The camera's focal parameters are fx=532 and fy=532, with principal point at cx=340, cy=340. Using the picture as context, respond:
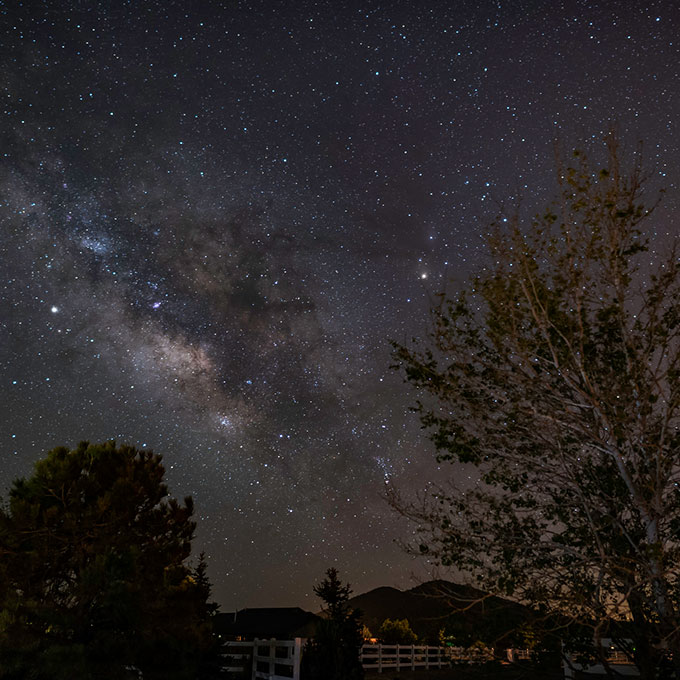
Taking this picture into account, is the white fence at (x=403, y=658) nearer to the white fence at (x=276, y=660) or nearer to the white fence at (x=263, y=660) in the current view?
A: the white fence at (x=276, y=660)

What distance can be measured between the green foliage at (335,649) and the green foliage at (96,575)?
400 cm

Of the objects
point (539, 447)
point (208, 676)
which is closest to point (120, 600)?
point (208, 676)

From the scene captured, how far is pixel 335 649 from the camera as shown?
1352 centimetres

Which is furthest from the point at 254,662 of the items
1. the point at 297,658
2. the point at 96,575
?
the point at 96,575

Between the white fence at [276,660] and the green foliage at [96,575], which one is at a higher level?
the green foliage at [96,575]

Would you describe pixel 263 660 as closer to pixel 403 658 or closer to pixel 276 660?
pixel 276 660

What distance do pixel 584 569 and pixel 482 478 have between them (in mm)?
1541

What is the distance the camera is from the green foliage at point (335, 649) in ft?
43.4

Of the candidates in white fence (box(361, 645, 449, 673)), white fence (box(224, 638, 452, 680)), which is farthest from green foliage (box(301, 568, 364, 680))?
white fence (box(361, 645, 449, 673))

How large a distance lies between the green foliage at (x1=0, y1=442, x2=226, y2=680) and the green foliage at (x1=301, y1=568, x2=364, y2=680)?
4.00m

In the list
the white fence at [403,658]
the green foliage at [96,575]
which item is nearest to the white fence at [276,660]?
the white fence at [403,658]

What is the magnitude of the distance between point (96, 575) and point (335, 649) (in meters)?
7.30

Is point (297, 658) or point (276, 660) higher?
point (297, 658)

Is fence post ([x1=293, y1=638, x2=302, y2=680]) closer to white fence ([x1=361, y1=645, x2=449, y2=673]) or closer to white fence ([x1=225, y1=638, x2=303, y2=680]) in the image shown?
white fence ([x1=225, y1=638, x2=303, y2=680])
